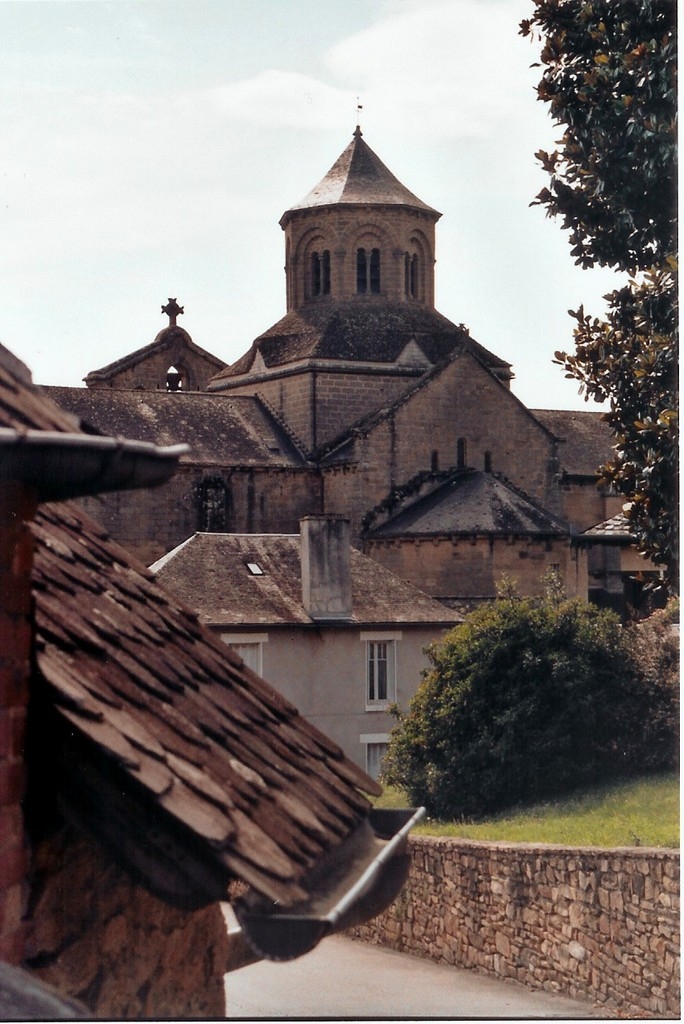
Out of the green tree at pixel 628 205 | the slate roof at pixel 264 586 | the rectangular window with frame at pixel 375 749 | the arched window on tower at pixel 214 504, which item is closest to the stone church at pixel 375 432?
the arched window on tower at pixel 214 504

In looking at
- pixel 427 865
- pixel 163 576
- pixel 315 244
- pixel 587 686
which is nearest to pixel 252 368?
pixel 315 244

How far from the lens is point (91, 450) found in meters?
3.95

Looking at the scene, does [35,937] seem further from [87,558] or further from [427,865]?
[427,865]

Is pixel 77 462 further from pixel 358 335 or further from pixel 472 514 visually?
pixel 358 335

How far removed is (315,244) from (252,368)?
12.8 ft

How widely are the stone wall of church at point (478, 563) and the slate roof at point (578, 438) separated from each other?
15.9 feet

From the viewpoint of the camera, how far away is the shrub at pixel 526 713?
1823cm

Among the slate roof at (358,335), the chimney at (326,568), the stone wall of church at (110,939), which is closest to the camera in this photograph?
the stone wall of church at (110,939)

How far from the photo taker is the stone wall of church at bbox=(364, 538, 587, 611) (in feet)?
118

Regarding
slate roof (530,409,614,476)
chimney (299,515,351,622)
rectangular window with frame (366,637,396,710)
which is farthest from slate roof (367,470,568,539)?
rectangular window with frame (366,637,396,710)

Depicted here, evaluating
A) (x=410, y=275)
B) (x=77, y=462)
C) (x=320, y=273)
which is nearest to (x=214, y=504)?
(x=320, y=273)

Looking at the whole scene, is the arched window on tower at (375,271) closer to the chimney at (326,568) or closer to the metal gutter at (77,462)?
the chimney at (326,568)

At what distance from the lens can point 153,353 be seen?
50938mm

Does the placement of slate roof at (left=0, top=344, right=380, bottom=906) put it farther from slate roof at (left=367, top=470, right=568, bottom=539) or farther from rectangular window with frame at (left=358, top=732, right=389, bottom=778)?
slate roof at (left=367, top=470, right=568, bottom=539)
